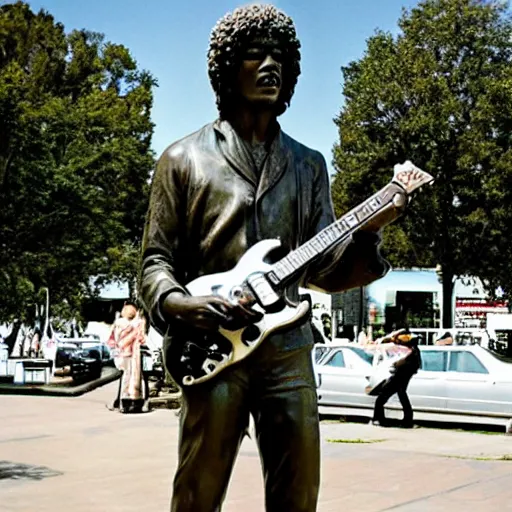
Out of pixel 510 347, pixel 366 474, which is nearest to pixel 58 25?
pixel 510 347

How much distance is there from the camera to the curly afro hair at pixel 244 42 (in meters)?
3.81

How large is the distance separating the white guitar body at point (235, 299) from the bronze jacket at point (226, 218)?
0.09 meters

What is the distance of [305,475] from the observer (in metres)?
3.66

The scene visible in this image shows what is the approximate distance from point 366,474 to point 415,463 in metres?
1.18

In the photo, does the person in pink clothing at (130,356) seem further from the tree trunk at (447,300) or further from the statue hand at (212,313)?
the tree trunk at (447,300)

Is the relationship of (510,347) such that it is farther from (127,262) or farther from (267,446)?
(267,446)

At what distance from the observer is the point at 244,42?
3.81 metres

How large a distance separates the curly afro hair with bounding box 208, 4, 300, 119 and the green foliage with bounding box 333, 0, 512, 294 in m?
28.8

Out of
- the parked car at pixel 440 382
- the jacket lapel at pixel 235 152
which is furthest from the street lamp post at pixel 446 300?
the jacket lapel at pixel 235 152

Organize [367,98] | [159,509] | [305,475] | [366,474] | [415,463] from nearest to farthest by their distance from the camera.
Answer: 1. [305,475]
2. [159,509]
3. [366,474]
4. [415,463]
5. [367,98]

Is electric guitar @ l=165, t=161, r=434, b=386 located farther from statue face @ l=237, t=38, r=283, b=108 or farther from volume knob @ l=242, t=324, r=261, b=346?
statue face @ l=237, t=38, r=283, b=108

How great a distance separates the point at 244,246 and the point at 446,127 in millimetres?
29575

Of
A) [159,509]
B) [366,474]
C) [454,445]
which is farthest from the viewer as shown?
[454,445]

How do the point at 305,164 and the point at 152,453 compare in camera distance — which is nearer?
the point at 305,164
